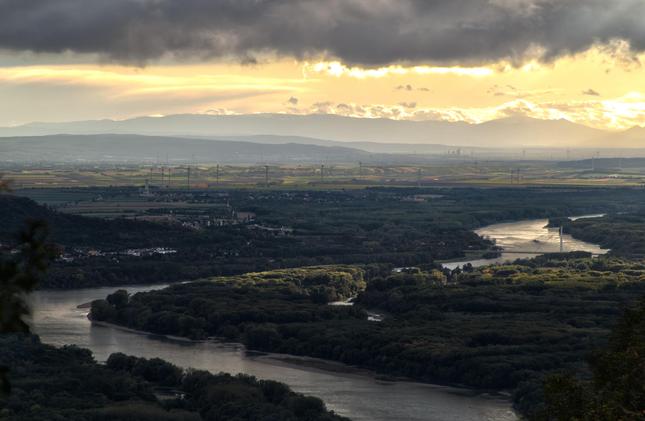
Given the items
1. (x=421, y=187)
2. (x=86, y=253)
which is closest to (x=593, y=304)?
(x=86, y=253)

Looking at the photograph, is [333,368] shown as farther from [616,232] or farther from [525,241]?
[616,232]

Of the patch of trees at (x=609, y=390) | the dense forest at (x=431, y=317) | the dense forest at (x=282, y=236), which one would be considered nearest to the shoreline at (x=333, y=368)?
the dense forest at (x=431, y=317)

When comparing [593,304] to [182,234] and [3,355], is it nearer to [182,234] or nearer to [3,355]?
[3,355]

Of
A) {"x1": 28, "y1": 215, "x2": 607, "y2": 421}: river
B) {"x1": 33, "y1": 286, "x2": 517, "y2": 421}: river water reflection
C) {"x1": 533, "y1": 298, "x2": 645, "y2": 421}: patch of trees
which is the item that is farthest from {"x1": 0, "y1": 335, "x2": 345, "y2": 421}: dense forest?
{"x1": 533, "y1": 298, "x2": 645, "y2": 421}: patch of trees

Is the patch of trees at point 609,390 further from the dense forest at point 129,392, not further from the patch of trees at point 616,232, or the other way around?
the patch of trees at point 616,232

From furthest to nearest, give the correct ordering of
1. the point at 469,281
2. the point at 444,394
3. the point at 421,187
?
1. the point at 421,187
2. the point at 469,281
3. the point at 444,394

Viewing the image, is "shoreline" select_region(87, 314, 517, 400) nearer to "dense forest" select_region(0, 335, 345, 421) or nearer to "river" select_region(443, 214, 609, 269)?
"dense forest" select_region(0, 335, 345, 421)

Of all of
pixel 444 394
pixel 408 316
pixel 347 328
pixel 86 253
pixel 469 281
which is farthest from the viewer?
pixel 86 253
